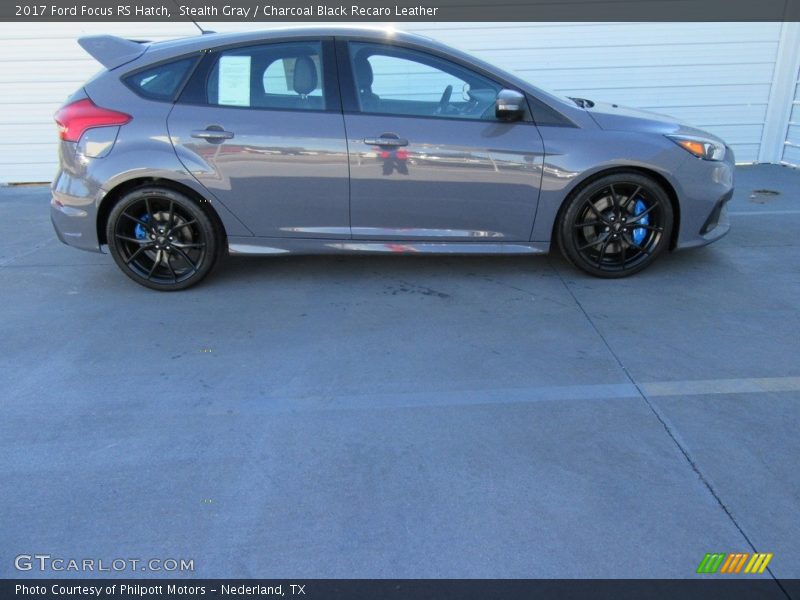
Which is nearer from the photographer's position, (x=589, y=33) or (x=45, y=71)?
(x=589, y=33)

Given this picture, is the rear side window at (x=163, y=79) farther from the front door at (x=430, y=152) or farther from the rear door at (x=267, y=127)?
the front door at (x=430, y=152)

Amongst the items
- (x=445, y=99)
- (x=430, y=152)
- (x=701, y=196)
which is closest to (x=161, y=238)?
(x=430, y=152)

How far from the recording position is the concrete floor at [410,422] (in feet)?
6.75

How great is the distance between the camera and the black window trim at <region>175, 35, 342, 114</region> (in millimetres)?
3891

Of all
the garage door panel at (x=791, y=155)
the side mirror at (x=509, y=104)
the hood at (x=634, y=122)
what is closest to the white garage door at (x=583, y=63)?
the garage door panel at (x=791, y=155)

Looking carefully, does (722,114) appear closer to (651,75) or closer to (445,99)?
(651,75)

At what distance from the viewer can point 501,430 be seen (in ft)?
8.61

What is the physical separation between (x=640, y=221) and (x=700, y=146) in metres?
0.63

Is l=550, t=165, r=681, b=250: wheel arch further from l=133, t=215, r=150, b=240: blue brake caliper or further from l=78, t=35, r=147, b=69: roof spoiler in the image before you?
l=78, t=35, r=147, b=69: roof spoiler

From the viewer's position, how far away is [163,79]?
12.9 ft
